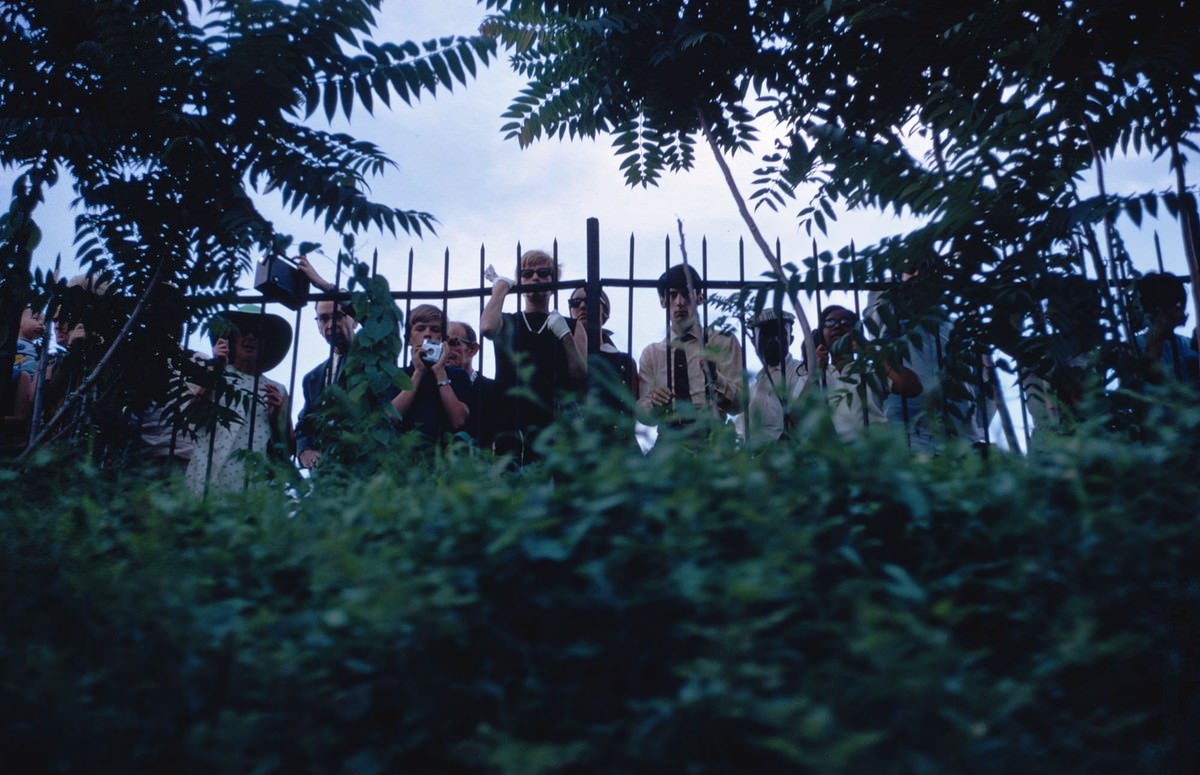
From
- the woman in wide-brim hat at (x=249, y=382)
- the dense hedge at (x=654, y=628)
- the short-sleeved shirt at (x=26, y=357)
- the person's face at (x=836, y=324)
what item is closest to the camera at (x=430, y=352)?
the woman in wide-brim hat at (x=249, y=382)

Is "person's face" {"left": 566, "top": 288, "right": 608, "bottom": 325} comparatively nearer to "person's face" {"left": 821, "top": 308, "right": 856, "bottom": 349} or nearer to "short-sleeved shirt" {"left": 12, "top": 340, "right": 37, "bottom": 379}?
"person's face" {"left": 821, "top": 308, "right": 856, "bottom": 349}

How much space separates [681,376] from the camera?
19.3ft

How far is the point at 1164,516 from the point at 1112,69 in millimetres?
2987

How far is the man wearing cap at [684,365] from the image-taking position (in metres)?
5.36

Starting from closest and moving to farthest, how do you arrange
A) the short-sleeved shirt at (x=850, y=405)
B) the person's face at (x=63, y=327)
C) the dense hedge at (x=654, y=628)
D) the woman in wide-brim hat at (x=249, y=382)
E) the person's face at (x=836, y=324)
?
the dense hedge at (x=654, y=628) < the short-sleeved shirt at (x=850, y=405) < the person's face at (x=63, y=327) < the woman in wide-brim hat at (x=249, y=382) < the person's face at (x=836, y=324)

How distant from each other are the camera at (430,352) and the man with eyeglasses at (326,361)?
46 centimetres

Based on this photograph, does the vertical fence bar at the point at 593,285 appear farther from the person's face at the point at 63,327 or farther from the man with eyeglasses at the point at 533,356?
the person's face at the point at 63,327

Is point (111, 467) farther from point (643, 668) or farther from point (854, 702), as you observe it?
point (854, 702)

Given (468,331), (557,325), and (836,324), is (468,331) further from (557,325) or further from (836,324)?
(836,324)

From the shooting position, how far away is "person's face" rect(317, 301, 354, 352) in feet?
18.4

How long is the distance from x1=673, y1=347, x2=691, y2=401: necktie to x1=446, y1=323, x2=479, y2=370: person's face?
5.08 feet

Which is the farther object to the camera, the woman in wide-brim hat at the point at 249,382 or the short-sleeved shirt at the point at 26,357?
the short-sleeved shirt at the point at 26,357

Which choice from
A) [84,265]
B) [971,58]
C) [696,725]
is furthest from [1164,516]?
[84,265]

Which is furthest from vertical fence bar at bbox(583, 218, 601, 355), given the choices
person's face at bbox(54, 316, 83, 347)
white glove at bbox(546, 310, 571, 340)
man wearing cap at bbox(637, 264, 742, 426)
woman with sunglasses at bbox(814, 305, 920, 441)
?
person's face at bbox(54, 316, 83, 347)
